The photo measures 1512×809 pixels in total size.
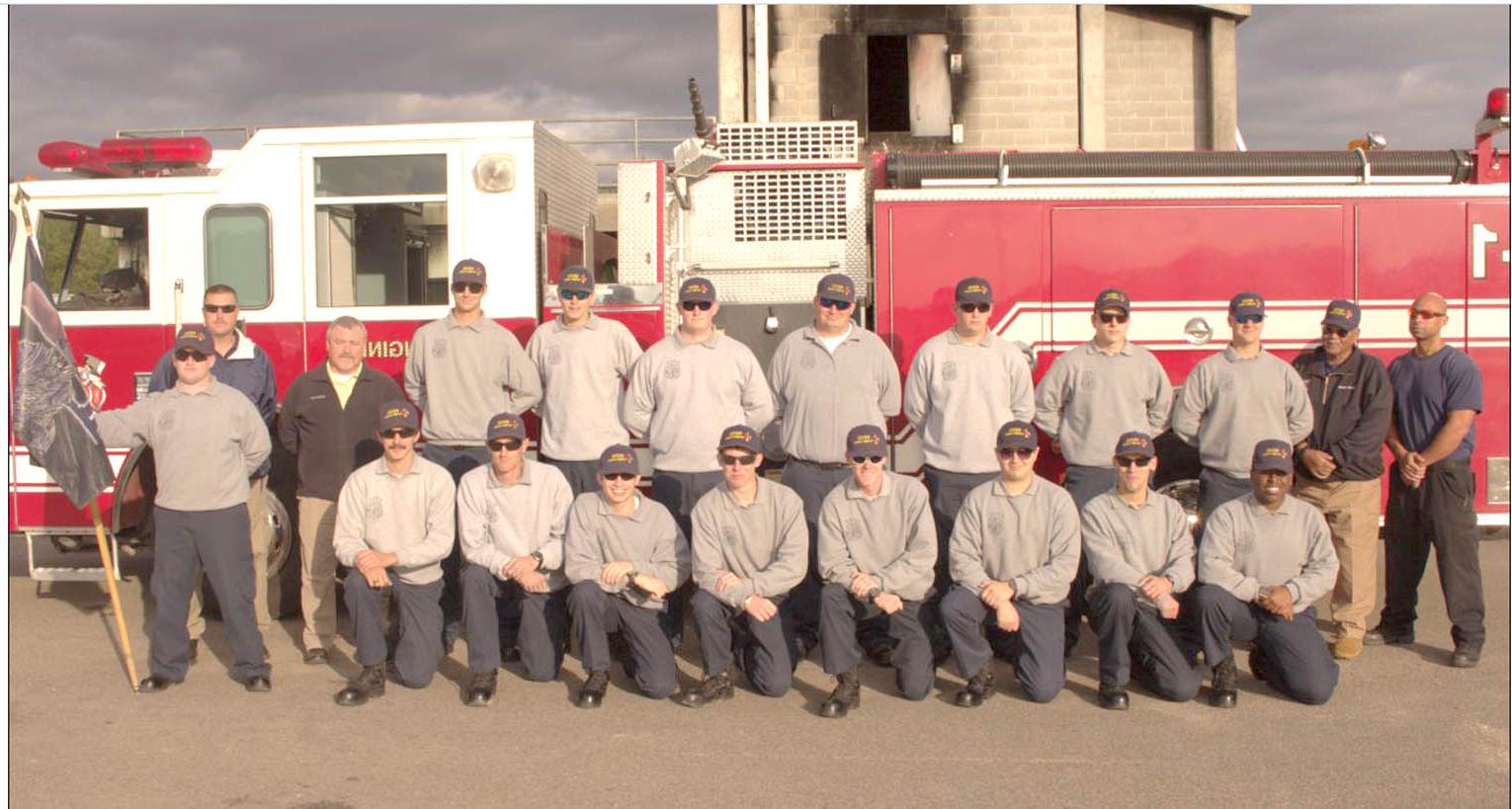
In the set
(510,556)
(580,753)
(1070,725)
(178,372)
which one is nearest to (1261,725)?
(1070,725)

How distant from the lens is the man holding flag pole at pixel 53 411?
6328 mm

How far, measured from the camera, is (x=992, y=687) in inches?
244

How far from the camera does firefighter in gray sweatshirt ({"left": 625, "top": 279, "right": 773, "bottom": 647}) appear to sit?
6789mm

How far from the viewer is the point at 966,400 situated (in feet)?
22.2

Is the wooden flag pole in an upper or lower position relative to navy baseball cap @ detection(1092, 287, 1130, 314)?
lower

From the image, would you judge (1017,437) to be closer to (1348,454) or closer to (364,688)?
(1348,454)

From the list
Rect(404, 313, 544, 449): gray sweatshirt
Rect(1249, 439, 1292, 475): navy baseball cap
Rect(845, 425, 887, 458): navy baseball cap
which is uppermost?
Rect(404, 313, 544, 449): gray sweatshirt

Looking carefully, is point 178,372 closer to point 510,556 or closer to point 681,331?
point 510,556

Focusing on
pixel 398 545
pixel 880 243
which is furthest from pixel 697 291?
pixel 398 545

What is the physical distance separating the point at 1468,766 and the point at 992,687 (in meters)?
1.90

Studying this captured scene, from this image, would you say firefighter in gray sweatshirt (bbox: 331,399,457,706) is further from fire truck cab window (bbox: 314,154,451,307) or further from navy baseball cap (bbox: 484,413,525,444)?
fire truck cab window (bbox: 314,154,451,307)

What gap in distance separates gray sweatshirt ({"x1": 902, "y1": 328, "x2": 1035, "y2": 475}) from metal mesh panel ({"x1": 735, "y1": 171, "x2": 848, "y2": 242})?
1.45m

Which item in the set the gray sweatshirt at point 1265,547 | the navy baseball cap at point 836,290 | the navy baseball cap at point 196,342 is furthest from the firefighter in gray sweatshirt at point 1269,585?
the navy baseball cap at point 196,342

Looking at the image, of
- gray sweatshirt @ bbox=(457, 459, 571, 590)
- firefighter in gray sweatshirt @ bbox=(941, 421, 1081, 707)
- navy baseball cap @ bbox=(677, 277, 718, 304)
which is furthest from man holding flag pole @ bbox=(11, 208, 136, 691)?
firefighter in gray sweatshirt @ bbox=(941, 421, 1081, 707)
